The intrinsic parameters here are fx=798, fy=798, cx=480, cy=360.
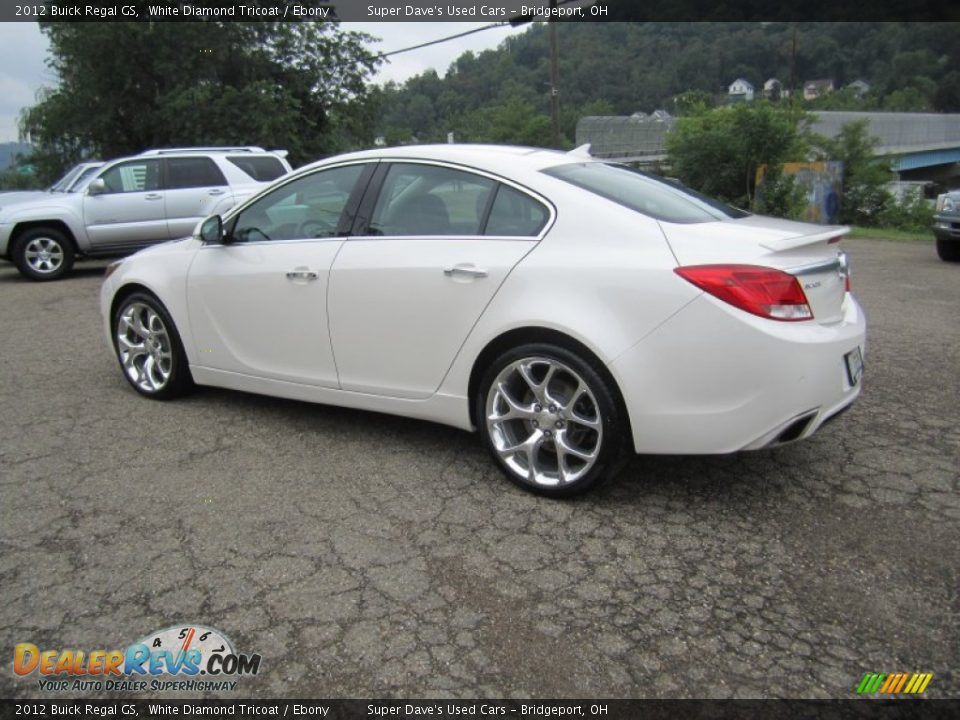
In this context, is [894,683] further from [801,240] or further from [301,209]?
[301,209]

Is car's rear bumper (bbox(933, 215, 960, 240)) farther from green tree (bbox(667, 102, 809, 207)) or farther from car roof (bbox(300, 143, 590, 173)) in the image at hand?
car roof (bbox(300, 143, 590, 173))

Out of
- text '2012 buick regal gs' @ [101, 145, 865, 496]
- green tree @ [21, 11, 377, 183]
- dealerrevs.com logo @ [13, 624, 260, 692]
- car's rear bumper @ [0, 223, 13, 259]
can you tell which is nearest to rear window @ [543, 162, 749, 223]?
text '2012 buick regal gs' @ [101, 145, 865, 496]

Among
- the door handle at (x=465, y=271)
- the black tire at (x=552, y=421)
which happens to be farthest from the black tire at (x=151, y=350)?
the black tire at (x=552, y=421)

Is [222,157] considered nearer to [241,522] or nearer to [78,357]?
[78,357]

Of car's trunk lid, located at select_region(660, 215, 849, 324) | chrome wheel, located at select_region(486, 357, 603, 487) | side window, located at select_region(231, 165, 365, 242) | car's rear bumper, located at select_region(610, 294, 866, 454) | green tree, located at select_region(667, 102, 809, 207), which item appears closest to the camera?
car's rear bumper, located at select_region(610, 294, 866, 454)

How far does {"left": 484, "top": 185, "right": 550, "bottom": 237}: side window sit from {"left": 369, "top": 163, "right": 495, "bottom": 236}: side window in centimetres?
7

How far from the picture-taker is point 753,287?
3125 millimetres

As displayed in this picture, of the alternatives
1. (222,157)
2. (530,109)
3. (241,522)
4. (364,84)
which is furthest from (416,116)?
(241,522)

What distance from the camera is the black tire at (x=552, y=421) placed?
335 centimetres

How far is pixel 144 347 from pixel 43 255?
7.90 metres

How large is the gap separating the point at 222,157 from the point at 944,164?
242 feet

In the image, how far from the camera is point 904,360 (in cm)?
575

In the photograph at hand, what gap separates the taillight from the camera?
3111 millimetres

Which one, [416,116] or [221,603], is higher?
[416,116]
